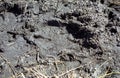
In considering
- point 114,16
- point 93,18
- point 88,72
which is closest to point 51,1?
point 93,18

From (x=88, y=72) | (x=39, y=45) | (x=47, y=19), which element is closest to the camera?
(x=88, y=72)

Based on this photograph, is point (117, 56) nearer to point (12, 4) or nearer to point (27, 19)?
point (27, 19)

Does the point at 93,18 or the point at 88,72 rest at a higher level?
the point at 93,18

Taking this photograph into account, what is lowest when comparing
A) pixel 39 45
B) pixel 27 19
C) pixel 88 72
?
pixel 88 72

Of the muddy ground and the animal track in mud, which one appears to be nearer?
the muddy ground

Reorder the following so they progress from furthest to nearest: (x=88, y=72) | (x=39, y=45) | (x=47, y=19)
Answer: (x=47, y=19), (x=39, y=45), (x=88, y=72)

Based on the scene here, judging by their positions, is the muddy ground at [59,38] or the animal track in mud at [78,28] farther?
the animal track in mud at [78,28]

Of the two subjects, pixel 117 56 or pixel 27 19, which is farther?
pixel 27 19
